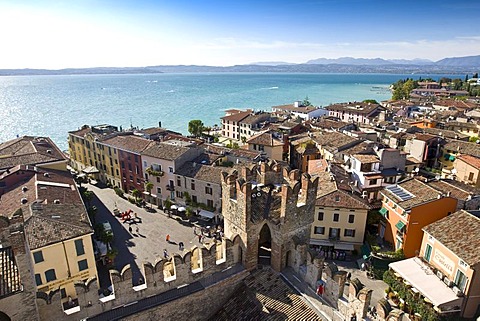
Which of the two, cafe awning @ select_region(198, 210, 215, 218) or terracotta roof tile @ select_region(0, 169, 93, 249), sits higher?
terracotta roof tile @ select_region(0, 169, 93, 249)

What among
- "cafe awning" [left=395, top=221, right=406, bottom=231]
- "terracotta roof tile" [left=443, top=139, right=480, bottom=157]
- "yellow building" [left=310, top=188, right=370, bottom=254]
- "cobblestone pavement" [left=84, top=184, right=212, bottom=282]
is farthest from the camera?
"terracotta roof tile" [left=443, top=139, right=480, bottom=157]

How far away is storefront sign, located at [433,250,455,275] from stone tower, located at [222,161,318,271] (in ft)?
63.9

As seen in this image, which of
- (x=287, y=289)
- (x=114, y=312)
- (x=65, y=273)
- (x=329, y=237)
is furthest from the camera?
(x=329, y=237)

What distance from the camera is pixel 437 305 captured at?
83.7 ft

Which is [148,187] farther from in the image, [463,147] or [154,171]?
[463,147]

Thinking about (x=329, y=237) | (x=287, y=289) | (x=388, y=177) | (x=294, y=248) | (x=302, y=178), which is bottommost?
(x=329, y=237)

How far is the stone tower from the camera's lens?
50.2 feet

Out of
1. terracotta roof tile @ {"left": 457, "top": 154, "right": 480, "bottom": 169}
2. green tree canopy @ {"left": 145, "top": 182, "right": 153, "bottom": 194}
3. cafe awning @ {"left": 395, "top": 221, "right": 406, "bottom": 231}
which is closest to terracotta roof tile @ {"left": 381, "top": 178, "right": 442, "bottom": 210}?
cafe awning @ {"left": 395, "top": 221, "right": 406, "bottom": 231}

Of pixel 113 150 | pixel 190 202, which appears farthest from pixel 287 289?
pixel 113 150

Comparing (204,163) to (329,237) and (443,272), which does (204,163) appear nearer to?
(329,237)

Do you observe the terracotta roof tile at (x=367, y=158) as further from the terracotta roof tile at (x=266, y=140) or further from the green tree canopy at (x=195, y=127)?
the green tree canopy at (x=195, y=127)

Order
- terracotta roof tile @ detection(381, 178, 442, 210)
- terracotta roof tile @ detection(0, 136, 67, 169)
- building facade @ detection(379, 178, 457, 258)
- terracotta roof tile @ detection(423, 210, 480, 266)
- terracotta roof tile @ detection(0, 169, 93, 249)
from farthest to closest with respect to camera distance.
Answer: terracotta roof tile @ detection(0, 136, 67, 169) < terracotta roof tile @ detection(381, 178, 442, 210) < building facade @ detection(379, 178, 457, 258) < terracotta roof tile @ detection(0, 169, 93, 249) < terracotta roof tile @ detection(423, 210, 480, 266)

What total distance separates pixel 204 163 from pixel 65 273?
26.1 m

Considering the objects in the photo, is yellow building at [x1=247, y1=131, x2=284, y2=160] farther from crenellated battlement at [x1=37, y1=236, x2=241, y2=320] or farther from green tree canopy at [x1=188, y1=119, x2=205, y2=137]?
crenellated battlement at [x1=37, y1=236, x2=241, y2=320]
